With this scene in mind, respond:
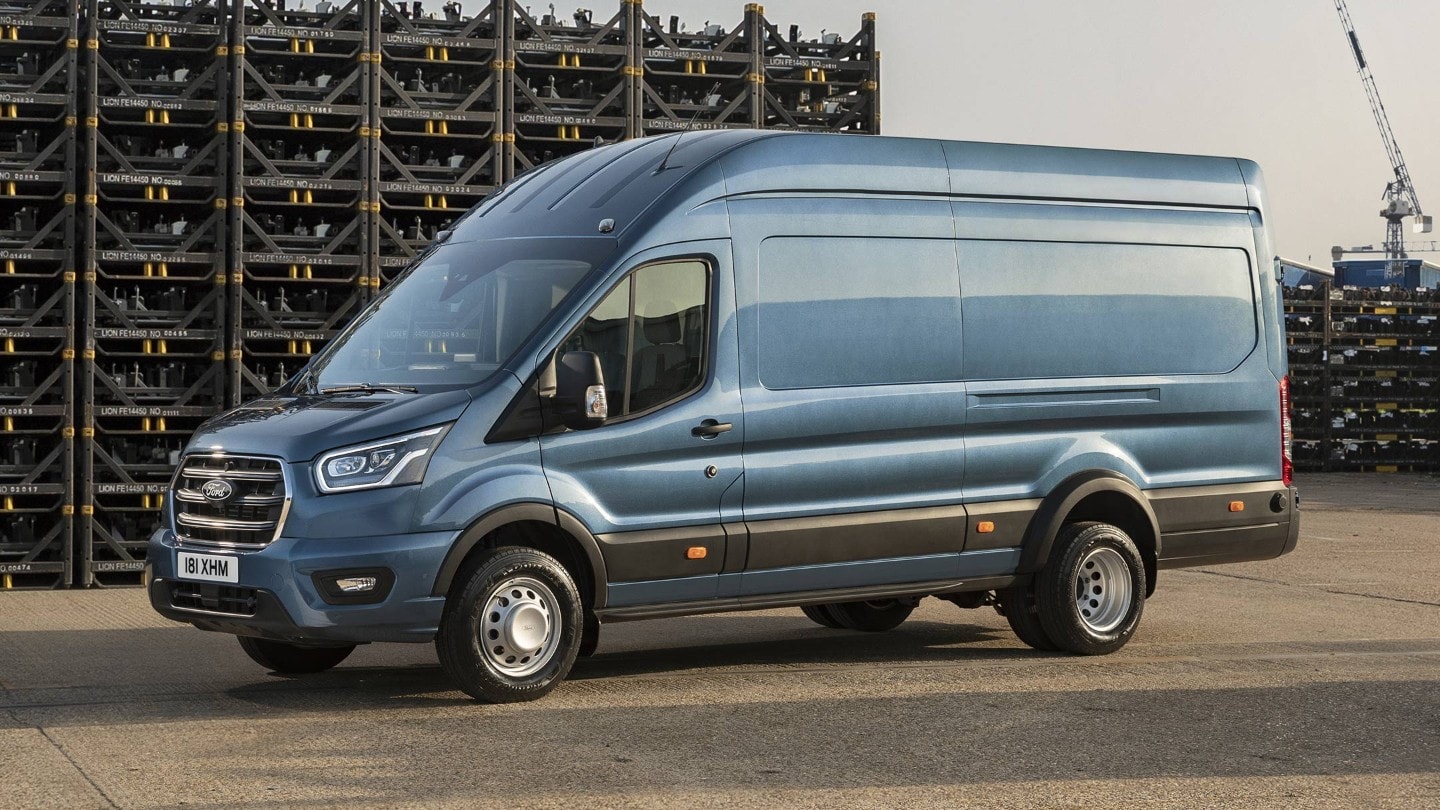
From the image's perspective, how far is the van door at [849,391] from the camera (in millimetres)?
9023

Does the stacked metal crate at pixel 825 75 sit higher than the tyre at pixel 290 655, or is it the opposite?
the stacked metal crate at pixel 825 75

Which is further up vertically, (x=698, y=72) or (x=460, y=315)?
(x=698, y=72)

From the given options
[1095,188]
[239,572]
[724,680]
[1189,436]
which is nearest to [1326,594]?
[1189,436]

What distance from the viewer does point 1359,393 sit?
1236 inches

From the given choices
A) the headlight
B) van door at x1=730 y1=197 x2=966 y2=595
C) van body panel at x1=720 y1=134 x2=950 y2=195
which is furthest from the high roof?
the headlight

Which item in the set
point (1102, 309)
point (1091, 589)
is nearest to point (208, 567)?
point (1091, 589)

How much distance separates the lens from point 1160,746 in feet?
24.4

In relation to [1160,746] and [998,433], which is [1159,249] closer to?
[998,433]

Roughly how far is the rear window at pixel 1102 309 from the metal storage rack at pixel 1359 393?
844 inches

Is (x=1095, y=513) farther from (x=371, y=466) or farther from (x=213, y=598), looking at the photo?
(x=213, y=598)

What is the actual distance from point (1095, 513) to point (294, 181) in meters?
9.19

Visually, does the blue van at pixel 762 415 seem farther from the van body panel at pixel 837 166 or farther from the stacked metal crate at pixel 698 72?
the stacked metal crate at pixel 698 72

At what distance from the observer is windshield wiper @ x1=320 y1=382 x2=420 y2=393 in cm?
855

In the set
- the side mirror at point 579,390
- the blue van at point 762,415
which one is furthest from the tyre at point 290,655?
the side mirror at point 579,390
